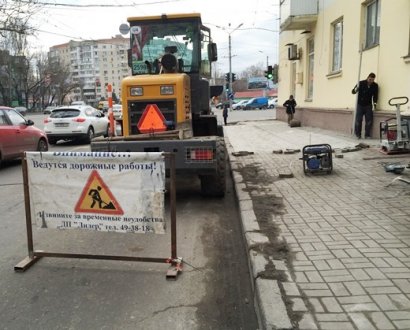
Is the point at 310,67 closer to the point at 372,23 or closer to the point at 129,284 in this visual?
the point at 372,23

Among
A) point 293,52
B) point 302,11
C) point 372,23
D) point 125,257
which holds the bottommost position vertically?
point 125,257

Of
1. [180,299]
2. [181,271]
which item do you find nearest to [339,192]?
[181,271]

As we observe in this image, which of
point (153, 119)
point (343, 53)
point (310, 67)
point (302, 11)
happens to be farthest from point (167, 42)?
point (310, 67)

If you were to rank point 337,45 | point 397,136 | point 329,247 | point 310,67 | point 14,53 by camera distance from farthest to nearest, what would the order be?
point 14,53, point 310,67, point 337,45, point 397,136, point 329,247

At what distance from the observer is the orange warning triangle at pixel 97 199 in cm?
432

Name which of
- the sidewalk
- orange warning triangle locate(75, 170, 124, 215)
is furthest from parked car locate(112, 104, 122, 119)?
orange warning triangle locate(75, 170, 124, 215)

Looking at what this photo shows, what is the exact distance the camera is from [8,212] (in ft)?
22.3

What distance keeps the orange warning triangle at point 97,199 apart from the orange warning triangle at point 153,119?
2800 millimetres

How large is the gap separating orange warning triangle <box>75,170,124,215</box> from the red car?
7538mm

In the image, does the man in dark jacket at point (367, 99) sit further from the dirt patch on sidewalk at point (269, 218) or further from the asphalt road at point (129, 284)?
the asphalt road at point (129, 284)

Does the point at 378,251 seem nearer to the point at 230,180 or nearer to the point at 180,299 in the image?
the point at 180,299

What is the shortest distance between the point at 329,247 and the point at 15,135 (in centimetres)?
957

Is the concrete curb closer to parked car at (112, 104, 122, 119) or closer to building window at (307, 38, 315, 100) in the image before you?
parked car at (112, 104, 122, 119)

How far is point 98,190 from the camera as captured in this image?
14.3ft
